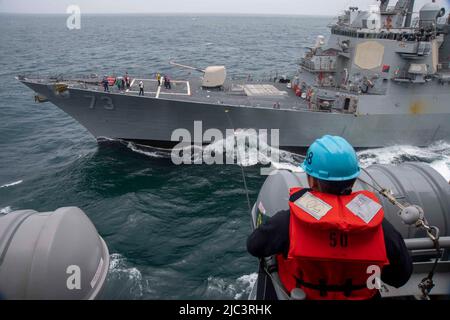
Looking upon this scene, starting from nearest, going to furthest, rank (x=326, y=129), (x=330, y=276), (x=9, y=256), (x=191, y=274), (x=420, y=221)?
(x=330, y=276)
(x=9, y=256)
(x=420, y=221)
(x=191, y=274)
(x=326, y=129)

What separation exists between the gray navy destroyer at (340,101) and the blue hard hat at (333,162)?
16.4 m

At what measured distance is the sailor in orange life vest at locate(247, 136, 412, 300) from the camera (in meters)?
2.40

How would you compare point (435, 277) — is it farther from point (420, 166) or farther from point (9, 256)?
point (9, 256)

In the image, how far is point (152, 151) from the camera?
20562mm

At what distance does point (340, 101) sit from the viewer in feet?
65.0

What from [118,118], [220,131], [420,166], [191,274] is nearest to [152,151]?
[118,118]

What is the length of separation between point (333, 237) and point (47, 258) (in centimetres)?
232

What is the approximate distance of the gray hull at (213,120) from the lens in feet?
63.0

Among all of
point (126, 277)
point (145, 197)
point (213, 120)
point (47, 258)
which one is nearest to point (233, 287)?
point (126, 277)

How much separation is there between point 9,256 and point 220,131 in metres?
17.9

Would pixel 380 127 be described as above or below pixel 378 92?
below

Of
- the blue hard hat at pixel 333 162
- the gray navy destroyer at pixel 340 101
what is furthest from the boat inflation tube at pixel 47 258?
the gray navy destroyer at pixel 340 101

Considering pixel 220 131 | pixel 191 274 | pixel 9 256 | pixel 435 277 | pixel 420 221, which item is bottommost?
pixel 191 274

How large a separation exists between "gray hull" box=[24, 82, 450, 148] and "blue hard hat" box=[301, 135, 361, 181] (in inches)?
629
